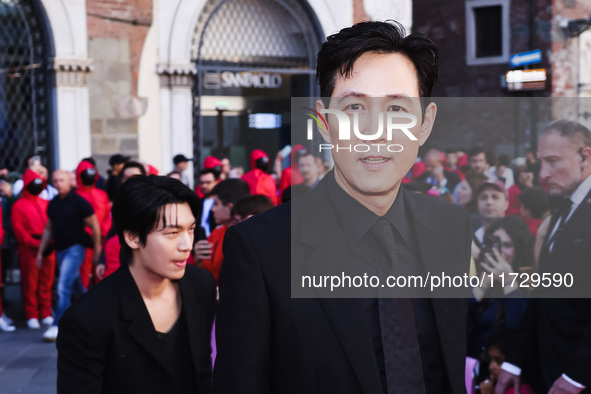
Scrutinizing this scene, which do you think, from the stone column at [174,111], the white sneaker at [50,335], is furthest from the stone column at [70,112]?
the white sneaker at [50,335]

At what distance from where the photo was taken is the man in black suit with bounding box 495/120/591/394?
280 centimetres

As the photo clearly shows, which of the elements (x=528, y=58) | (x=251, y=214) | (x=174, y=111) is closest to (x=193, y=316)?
(x=251, y=214)

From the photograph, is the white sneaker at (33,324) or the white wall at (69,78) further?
the white wall at (69,78)

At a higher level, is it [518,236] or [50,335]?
[518,236]

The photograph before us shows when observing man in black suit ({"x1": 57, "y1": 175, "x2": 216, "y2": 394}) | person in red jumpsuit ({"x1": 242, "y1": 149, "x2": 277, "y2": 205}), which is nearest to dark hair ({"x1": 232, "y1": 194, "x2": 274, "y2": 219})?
man in black suit ({"x1": 57, "y1": 175, "x2": 216, "y2": 394})

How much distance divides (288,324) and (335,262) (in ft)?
0.52

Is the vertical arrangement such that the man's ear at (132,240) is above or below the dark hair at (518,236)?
above

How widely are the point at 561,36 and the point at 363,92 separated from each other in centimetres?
2234

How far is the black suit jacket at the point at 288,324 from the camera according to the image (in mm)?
1604

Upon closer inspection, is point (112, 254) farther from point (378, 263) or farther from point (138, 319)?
point (378, 263)

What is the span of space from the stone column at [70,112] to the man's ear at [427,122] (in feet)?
37.2

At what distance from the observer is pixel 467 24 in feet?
80.1

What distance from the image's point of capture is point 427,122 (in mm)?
1700

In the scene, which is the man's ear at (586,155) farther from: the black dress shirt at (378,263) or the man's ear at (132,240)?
the man's ear at (132,240)
